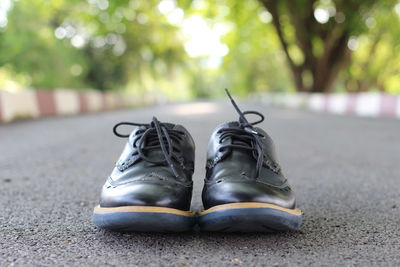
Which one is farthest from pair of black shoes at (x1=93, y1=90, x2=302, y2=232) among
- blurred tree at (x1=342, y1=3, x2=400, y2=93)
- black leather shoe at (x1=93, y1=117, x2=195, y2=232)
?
blurred tree at (x1=342, y1=3, x2=400, y2=93)

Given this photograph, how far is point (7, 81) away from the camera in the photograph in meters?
22.0

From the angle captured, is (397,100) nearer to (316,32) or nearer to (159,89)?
(316,32)

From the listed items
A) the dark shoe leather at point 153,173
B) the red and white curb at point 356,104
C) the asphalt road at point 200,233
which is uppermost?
the dark shoe leather at point 153,173

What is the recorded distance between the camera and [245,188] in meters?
1.15

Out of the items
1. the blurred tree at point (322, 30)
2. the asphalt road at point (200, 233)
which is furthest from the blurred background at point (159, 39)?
the asphalt road at point (200, 233)

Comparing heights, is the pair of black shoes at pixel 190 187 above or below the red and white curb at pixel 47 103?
above

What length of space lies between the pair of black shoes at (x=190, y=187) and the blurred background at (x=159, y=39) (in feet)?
24.3

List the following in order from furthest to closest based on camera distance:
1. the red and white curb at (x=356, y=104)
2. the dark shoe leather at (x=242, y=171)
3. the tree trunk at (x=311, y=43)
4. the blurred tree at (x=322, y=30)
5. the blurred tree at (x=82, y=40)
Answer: the blurred tree at (x=82, y=40) < the tree trunk at (x=311, y=43) < the blurred tree at (x=322, y=30) < the red and white curb at (x=356, y=104) < the dark shoe leather at (x=242, y=171)

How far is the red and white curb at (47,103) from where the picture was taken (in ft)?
24.2

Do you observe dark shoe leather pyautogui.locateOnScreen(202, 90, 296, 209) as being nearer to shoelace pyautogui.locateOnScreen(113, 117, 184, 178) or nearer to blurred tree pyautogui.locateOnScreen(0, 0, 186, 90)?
shoelace pyautogui.locateOnScreen(113, 117, 184, 178)

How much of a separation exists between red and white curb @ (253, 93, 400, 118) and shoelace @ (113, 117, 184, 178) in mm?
8690

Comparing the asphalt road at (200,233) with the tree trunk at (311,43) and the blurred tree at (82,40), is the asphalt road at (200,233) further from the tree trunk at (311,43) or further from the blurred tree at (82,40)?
the blurred tree at (82,40)

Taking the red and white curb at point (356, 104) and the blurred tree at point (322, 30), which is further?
the blurred tree at point (322, 30)

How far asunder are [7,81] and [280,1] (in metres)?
17.7
